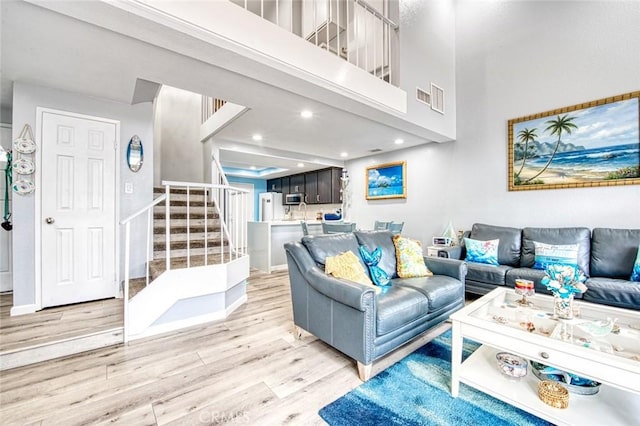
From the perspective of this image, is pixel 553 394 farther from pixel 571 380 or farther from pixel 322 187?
pixel 322 187

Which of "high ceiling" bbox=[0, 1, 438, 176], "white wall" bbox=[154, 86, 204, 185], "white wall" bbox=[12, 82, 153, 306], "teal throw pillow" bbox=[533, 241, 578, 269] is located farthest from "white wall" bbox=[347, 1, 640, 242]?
"white wall" bbox=[154, 86, 204, 185]

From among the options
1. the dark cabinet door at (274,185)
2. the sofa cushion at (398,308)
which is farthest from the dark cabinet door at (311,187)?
the sofa cushion at (398,308)

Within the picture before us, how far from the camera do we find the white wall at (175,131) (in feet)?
18.3

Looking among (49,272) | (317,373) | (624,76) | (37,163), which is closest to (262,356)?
(317,373)

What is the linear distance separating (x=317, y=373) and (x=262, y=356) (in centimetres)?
50

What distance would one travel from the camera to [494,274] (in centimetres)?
319

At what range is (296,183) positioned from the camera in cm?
792

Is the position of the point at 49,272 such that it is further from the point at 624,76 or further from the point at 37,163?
the point at 624,76

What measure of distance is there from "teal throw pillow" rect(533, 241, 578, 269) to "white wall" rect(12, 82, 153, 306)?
4.78 m

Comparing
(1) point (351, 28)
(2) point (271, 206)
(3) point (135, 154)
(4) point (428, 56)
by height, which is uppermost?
(1) point (351, 28)

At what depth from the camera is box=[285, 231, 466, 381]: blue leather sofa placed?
185 cm

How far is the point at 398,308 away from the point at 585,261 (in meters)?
2.62

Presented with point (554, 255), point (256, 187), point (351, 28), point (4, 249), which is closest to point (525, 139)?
point (554, 255)

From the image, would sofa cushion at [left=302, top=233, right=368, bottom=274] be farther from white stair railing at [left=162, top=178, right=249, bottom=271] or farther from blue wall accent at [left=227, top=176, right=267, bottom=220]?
blue wall accent at [left=227, top=176, right=267, bottom=220]
